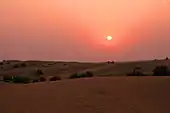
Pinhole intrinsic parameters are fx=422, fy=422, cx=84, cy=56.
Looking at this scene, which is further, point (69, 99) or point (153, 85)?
point (153, 85)

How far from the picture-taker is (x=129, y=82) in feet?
35.1

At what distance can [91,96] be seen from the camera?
9266 mm

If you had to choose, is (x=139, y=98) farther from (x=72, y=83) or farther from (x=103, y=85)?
(x=72, y=83)

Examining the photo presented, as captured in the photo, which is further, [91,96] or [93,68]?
[93,68]

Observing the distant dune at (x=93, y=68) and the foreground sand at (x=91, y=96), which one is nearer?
the foreground sand at (x=91, y=96)

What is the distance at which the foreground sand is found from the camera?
845 centimetres

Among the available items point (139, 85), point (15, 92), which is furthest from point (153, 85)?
point (15, 92)

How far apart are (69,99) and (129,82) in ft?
7.13

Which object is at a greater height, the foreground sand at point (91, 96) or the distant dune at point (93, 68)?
the distant dune at point (93, 68)

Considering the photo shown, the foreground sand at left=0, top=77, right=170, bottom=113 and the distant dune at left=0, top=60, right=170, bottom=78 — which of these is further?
the distant dune at left=0, top=60, right=170, bottom=78

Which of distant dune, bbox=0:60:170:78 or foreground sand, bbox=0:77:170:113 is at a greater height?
distant dune, bbox=0:60:170:78

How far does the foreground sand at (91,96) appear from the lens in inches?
333

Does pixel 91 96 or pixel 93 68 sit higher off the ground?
pixel 93 68

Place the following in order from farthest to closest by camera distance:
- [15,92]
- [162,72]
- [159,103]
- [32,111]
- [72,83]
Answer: [162,72]
[72,83]
[15,92]
[159,103]
[32,111]
